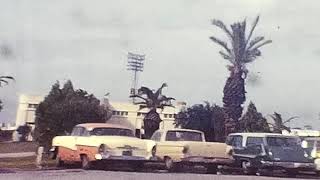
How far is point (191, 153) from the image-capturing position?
21.1 meters

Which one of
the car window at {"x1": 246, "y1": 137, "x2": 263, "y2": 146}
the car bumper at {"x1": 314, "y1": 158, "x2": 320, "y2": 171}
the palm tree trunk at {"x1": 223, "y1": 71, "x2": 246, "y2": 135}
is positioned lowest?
the car bumper at {"x1": 314, "y1": 158, "x2": 320, "y2": 171}

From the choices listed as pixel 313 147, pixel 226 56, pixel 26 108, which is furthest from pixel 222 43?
pixel 26 108

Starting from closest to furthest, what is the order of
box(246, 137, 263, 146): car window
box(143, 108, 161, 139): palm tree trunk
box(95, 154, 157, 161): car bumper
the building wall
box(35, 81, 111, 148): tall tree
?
1. box(95, 154, 157, 161): car bumper
2. box(246, 137, 263, 146): car window
3. box(35, 81, 111, 148): tall tree
4. box(143, 108, 161, 139): palm tree trunk
5. the building wall

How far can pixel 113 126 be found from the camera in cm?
2094

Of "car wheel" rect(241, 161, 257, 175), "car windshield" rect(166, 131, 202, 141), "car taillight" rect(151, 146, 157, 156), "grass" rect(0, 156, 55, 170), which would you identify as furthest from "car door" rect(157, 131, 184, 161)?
"grass" rect(0, 156, 55, 170)

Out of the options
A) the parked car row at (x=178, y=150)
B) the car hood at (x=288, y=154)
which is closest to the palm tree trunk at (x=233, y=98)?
the parked car row at (x=178, y=150)

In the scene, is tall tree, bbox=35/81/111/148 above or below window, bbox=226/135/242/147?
above

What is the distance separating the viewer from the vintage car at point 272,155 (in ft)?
73.7

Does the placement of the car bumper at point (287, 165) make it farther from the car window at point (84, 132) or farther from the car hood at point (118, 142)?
the car window at point (84, 132)

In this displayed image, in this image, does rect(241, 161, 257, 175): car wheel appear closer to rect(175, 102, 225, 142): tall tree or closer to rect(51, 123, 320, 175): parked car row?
rect(51, 123, 320, 175): parked car row

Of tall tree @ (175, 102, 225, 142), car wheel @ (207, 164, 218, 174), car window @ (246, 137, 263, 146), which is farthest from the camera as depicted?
tall tree @ (175, 102, 225, 142)

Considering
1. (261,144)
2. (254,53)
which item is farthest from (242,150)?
(254,53)

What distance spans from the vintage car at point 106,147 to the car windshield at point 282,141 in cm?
531

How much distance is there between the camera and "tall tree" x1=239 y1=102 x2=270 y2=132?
50.6m
